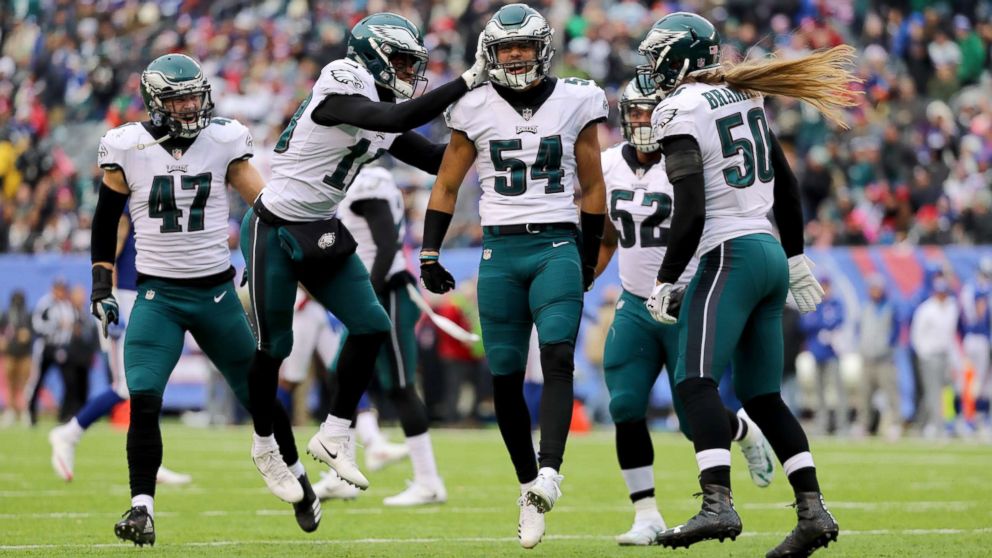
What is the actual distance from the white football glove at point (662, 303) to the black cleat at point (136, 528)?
92.3 inches

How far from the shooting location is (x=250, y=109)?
23172mm

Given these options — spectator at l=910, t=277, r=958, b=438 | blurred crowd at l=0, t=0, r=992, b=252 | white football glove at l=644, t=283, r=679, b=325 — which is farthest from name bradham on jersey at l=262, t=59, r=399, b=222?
spectator at l=910, t=277, r=958, b=438

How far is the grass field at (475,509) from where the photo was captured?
22.9ft

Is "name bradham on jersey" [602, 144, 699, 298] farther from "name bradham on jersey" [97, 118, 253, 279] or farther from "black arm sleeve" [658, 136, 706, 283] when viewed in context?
"name bradham on jersey" [97, 118, 253, 279]

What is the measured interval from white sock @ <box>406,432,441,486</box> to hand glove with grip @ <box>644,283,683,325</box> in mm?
3330

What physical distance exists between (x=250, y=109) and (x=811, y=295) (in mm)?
17430

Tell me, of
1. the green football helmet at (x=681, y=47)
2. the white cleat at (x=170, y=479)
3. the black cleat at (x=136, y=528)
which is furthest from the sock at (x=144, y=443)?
the white cleat at (x=170, y=479)

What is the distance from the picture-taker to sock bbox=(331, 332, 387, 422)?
7383 mm

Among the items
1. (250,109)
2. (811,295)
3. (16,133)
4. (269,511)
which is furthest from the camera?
(16,133)

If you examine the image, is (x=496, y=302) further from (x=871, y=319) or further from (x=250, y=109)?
(x=250, y=109)

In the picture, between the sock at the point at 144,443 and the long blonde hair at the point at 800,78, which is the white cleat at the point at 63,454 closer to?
the sock at the point at 144,443

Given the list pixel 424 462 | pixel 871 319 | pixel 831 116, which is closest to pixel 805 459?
pixel 831 116

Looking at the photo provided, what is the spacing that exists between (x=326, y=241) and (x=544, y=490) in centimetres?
168

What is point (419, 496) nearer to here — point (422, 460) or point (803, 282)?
point (422, 460)
